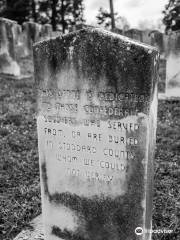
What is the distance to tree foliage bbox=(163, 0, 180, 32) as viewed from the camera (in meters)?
15.5

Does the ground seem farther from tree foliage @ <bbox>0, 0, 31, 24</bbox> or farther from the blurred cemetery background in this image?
tree foliage @ <bbox>0, 0, 31, 24</bbox>

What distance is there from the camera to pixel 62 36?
3098 millimetres

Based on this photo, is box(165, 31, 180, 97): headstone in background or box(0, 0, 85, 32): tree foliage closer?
box(165, 31, 180, 97): headstone in background

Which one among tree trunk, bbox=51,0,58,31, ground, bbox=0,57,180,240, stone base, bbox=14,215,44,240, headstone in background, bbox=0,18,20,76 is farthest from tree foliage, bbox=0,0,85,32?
stone base, bbox=14,215,44,240

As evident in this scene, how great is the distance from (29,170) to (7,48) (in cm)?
742

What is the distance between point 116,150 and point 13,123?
485cm

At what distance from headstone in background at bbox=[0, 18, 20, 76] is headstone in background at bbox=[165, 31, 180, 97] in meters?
5.73

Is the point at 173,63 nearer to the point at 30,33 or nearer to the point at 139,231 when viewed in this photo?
the point at 139,231

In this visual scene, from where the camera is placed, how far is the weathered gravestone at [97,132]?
2.85m

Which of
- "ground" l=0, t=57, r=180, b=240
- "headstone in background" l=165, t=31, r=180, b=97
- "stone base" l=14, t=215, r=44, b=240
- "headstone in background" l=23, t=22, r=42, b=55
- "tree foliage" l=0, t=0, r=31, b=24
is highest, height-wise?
"tree foliage" l=0, t=0, r=31, b=24

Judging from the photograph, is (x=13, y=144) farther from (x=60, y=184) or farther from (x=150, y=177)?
(x=150, y=177)

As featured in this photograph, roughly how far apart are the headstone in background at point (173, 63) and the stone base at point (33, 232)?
6304 millimetres

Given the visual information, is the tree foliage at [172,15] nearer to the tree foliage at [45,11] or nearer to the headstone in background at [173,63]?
the headstone in background at [173,63]

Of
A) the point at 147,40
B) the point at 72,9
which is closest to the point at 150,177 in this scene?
the point at 147,40
